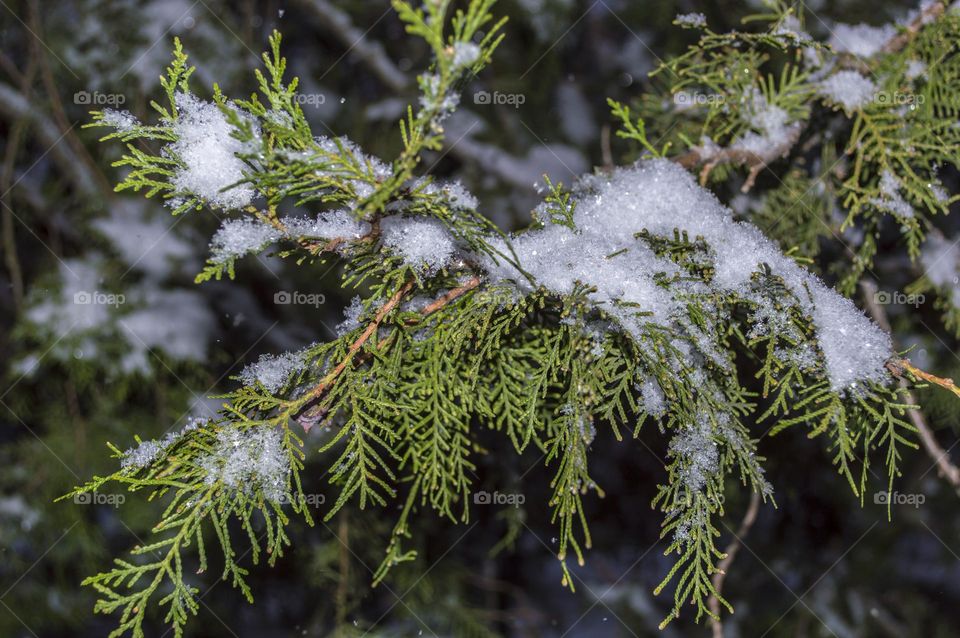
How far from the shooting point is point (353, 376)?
1.06 metres

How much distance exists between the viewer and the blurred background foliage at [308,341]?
2590 millimetres

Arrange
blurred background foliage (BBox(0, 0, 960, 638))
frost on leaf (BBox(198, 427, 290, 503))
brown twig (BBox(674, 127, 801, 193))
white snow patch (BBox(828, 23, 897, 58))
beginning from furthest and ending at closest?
blurred background foliage (BBox(0, 0, 960, 638)), white snow patch (BBox(828, 23, 897, 58)), brown twig (BBox(674, 127, 801, 193)), frost on leaf (BBox(198, 427, 290, 503))

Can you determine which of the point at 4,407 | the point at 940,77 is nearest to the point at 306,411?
the point at 940,77

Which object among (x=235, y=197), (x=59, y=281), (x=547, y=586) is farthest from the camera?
(x=547, y=586)

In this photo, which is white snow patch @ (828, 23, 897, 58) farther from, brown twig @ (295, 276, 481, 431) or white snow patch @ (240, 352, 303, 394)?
white snow patch @ (240, 352, 303, 394)

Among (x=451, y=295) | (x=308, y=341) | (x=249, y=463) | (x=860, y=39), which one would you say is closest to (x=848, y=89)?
(x=860, y=39)

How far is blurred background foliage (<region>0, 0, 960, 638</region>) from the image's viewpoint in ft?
8.50

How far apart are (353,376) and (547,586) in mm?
4348

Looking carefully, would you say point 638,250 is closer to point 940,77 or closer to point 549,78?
point 940,77

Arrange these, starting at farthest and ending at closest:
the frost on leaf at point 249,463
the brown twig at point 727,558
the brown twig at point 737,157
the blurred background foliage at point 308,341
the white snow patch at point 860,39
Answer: the blurred background foliage at point 308,341 < the white snow patch at point 860,39 < the brown twig at point 737,157 < the brown twig at point 727,558 < the frost on leaf at point 249,463

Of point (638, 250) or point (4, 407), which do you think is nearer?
point (638, 250)

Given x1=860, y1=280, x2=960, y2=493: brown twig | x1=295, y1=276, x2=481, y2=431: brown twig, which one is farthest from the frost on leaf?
x1=860, y1=280, x2=960, y2=493: brown twig

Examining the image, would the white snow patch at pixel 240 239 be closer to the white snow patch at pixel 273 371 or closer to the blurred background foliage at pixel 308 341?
the white snow patch at pixel 273 371

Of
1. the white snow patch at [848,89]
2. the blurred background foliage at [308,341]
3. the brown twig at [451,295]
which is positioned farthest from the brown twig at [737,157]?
the blurred background foliage at [308,341]
